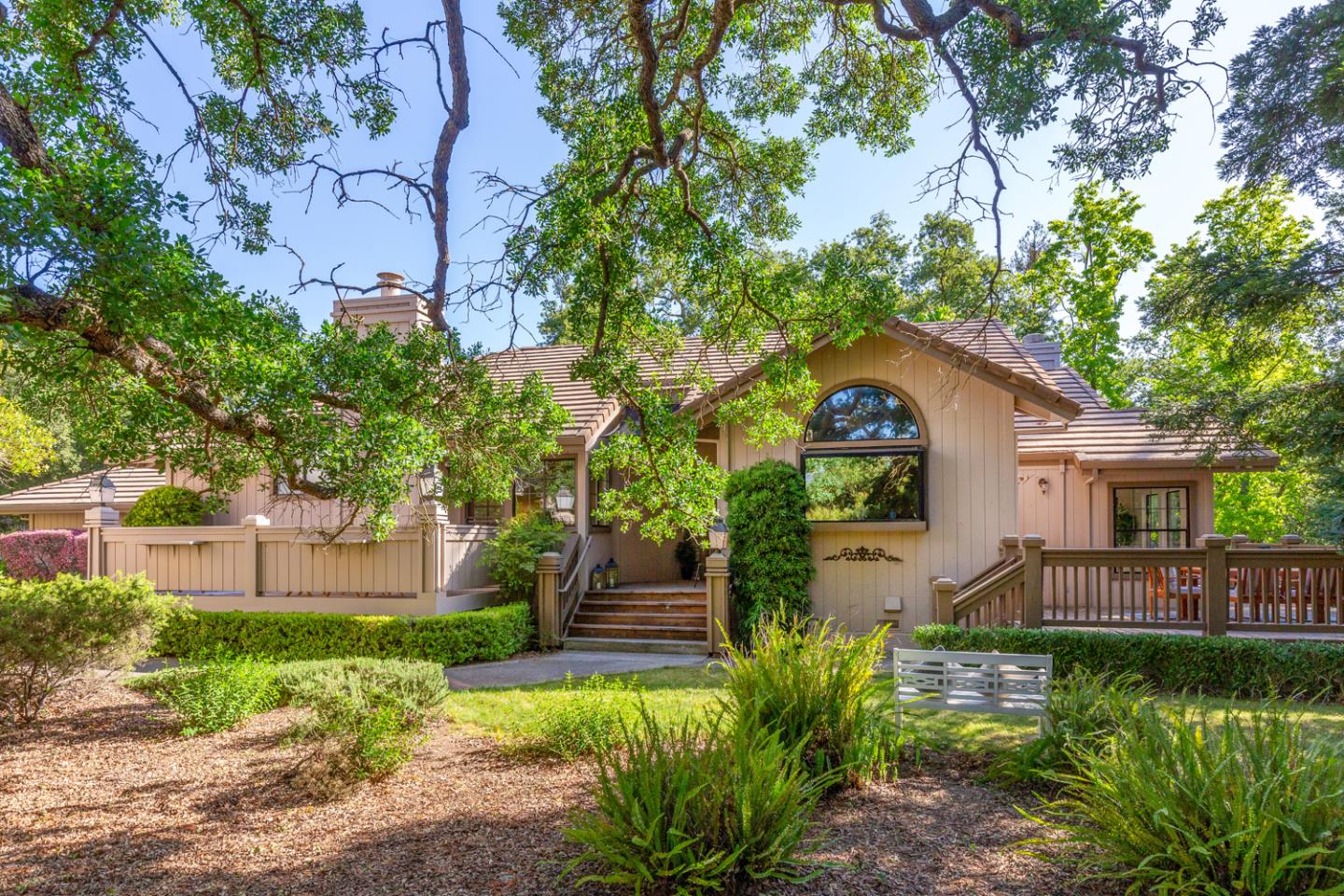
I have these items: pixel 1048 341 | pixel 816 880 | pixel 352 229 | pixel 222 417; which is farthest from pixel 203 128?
pixel 1048 341

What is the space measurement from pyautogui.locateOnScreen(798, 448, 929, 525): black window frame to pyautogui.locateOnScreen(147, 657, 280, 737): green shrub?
25.7 ft

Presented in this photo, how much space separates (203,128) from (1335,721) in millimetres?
12440

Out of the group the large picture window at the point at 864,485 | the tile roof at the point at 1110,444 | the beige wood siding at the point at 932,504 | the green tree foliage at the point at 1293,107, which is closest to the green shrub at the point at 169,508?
the beige wood siding at the point at 932,504

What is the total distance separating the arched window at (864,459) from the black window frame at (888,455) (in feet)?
0.05

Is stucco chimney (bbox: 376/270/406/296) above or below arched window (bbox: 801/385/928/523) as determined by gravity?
above

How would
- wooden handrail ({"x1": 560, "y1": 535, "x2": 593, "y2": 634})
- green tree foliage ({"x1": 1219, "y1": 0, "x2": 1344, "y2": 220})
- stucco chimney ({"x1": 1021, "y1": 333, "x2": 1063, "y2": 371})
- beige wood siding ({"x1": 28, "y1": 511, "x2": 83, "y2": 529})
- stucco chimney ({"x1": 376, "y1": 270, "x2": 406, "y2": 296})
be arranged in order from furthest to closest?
1. beige wood siding ({"x1": 28, "y1": 511, "x2": 83, "y2": 529})
2. stucco chimney ({"x1": 1021, "y1": 333, "x2": 1063, "y2": 371})
3. stucco chimney ({"x1": 376, "y1": 270, "x2": 406, "y2": 296})
4. wooden handrail ({"x1": 560, "y1": 535, "x2": 593, "y2": 634})
5. green tree foliage ({"x1": 1219, "y1": 0, "x2": 1344, "y2": 220})

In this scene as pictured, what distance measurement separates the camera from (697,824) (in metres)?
3.53

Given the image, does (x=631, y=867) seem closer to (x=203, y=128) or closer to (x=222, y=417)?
(x=222, y=417)

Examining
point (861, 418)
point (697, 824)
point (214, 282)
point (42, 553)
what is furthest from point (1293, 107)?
point (42, 553)

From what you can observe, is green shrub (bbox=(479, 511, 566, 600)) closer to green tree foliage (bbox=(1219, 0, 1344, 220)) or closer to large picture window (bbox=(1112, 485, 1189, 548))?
large picture window (bbox=(1112, 485, 1189, 548))

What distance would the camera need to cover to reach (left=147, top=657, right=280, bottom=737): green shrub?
6480 mm

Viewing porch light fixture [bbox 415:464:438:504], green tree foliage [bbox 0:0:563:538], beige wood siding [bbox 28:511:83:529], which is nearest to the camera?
green tree foliage [bbox 0:0:563:538]

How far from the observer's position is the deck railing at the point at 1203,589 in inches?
345

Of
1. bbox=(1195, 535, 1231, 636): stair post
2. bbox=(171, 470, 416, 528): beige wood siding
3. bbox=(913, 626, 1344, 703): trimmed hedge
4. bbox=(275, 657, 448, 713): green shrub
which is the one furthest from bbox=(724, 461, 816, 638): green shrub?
bbox=(275, 657, 448, 713): green shrub
